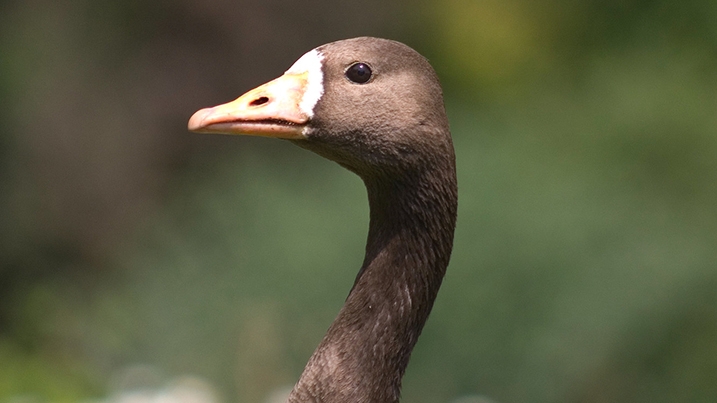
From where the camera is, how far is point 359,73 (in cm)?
259

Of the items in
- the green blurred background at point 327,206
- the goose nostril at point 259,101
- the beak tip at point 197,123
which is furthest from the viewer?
the green blurred background at point 327,206

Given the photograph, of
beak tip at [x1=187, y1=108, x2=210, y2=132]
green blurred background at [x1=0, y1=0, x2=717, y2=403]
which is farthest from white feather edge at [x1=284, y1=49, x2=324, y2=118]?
green blurred background at [x1=0, y1=0, x2=717, y2=403]

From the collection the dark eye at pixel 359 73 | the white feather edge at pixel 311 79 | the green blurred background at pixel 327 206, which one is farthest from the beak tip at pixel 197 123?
the green blurred background at pixel 327 206

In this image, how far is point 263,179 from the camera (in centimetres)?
629

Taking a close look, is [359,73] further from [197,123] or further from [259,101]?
[197,123]

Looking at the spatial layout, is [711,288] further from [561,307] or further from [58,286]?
[58,286]

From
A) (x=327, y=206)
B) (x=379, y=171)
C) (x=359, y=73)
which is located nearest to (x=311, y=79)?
(x=359, y=73)

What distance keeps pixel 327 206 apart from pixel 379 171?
330 cm

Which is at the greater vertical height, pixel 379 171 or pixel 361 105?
pixel 361 105

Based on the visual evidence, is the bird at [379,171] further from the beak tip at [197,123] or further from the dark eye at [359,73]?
the beak tip at [197,123]

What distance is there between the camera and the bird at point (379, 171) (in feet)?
8.34

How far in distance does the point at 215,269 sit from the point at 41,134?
2.23 meters

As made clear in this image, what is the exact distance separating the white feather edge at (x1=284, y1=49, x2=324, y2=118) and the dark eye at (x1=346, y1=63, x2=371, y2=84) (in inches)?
2.8

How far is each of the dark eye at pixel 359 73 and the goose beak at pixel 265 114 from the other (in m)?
0.11
